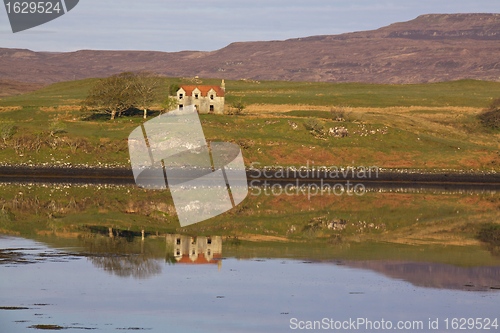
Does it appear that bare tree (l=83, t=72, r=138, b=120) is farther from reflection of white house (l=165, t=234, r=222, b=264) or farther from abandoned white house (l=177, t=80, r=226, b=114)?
reflection of white house (l=165, t=234, r=222, b=264)

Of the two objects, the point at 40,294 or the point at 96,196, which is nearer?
the point at 40,294

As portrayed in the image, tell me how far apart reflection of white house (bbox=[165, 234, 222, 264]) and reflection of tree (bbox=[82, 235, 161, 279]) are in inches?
46.0

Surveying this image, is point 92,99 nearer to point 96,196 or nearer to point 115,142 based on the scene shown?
point 115,142

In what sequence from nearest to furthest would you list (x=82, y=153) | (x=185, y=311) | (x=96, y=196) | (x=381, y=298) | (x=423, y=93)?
(x=185, y=311)
(x=381, y=298)
(x=96, y=196)
(x=82, y=153)
(x=423, y=93)

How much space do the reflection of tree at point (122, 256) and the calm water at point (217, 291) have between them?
4 centimetres

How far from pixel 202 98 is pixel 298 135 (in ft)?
44.2

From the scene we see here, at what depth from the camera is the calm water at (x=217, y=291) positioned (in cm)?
2636

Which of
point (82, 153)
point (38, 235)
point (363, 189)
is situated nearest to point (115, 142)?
point (82, 153)

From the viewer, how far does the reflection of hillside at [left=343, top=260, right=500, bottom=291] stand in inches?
1260

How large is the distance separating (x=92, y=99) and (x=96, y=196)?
3754 cm

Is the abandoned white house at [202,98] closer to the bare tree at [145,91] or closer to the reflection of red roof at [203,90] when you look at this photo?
the reflection of red roof at [203,90]

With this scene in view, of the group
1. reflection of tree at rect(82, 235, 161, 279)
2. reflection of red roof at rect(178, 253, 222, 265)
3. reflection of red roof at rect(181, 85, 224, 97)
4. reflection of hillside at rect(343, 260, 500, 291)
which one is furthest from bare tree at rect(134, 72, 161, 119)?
reflection of hillside at rect(343, 260, 500, 291)

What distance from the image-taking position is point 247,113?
3969 inches

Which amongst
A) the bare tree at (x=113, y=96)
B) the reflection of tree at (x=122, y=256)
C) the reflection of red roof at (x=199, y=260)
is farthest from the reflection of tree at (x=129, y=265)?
the bare tree at (x=113, y=96)
